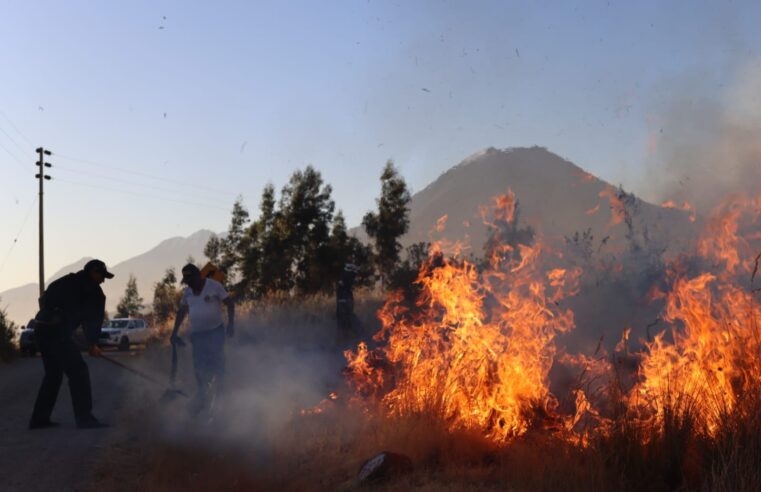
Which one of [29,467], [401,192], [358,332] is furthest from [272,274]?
[29,467]

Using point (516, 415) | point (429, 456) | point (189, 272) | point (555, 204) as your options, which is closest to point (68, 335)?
point (189, 272)

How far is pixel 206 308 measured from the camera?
930 cm

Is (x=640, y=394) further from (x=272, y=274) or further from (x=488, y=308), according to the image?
(x=272, y=274)

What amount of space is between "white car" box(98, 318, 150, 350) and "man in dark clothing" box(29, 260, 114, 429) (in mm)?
23981

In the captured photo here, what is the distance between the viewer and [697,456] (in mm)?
5547

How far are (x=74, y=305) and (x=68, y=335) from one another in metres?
0.36

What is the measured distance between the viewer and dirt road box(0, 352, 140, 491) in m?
6.47

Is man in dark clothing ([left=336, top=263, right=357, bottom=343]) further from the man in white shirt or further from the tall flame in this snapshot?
the man in white shirt

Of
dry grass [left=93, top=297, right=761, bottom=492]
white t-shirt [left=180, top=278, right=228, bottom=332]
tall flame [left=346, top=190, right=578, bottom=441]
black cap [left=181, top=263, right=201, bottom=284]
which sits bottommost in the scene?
dry grass [left=93, top=297, right=761, bottom=492]

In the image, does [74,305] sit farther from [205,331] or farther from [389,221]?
[389,221]

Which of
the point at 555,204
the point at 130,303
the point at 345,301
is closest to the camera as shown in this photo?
the point at 345,301

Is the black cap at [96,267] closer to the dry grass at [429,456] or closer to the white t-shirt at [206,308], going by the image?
the white t-shirt at [206,308]

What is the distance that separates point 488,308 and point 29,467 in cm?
845

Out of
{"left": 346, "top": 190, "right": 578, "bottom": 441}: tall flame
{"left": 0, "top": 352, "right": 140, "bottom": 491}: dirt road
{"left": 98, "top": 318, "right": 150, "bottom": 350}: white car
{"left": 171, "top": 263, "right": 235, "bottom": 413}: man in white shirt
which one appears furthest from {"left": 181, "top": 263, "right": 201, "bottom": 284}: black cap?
{"left": 98, "top": 318, "right": 150, "bottom": 350}: white car
